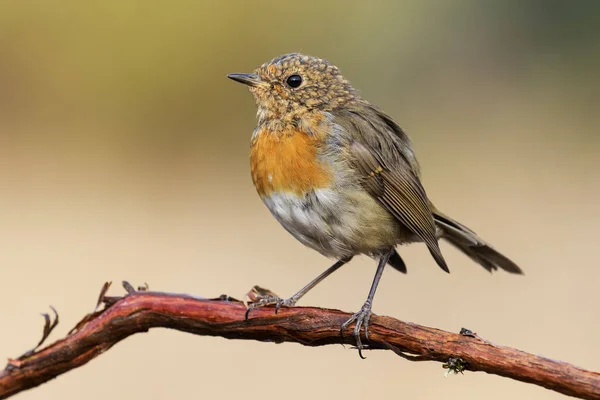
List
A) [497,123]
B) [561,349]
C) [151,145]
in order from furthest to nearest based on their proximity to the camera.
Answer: [497,123]
[151,145]
[561,349]

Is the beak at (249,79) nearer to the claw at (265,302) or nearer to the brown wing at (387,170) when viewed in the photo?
the brown wing at (387,170)

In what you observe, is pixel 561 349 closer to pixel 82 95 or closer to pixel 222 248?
pixel 222 248

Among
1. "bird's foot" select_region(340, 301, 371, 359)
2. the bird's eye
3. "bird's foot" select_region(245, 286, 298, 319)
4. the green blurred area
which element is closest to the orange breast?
the bird's eye

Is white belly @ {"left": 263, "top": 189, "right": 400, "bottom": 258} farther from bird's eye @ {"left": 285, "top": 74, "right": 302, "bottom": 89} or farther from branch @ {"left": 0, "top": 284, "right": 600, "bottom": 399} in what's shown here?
branch @ {"left": 0, "top": 284, "right": 600, "bottom": 399}

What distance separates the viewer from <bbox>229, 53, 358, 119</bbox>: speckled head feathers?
3723 mm

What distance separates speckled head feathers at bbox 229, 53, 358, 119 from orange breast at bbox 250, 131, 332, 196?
179 mm

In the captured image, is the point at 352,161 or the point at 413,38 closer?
the point at 352,161

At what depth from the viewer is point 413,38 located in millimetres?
9547

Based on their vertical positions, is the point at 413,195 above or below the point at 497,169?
below

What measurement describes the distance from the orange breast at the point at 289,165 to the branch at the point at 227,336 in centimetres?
95

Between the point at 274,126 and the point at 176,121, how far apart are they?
17.2ft

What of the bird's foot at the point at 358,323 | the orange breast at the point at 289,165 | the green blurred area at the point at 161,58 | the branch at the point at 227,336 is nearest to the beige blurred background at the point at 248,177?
the green blurred area at the point at 161,58

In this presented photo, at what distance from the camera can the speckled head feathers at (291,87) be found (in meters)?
3.72

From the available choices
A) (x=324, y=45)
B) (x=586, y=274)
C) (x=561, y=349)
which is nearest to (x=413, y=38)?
(x=324, y=45)
